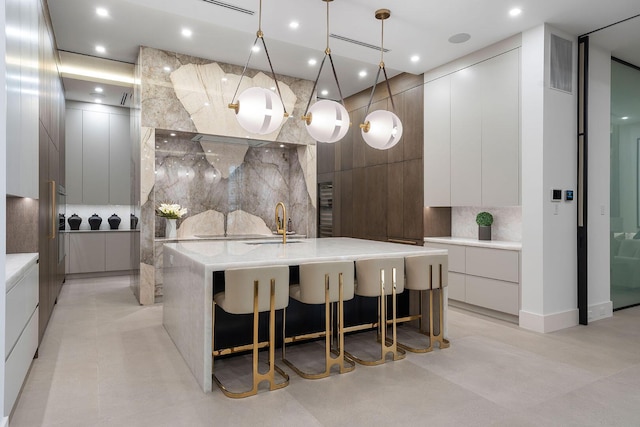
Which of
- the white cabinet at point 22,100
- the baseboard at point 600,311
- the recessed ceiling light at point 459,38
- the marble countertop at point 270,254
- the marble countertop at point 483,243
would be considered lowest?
the baseboard at point 600,311

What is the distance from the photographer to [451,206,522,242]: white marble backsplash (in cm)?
500

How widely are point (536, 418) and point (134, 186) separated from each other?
17.8ft

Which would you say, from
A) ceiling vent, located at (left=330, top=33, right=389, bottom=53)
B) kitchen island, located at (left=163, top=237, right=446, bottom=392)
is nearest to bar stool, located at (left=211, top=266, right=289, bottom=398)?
kitchen island, located at (left=163, top=237, right=446, bottom=392)

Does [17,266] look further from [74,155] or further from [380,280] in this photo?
[74,155]

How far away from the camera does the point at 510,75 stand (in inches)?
180

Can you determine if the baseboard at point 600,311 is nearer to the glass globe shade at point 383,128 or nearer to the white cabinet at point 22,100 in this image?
the glass globe shade at point 383,128

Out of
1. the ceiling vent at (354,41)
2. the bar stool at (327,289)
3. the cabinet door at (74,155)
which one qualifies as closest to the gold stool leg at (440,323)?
the bar stool at (327,289)

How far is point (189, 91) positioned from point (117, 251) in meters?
3.63

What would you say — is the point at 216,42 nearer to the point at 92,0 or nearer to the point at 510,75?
the point at 92,0

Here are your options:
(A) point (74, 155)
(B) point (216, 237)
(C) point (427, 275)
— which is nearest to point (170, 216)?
(B) point (216, 237)

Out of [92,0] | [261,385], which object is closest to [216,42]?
[92,0]

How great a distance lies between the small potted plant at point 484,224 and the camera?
5.00 meters

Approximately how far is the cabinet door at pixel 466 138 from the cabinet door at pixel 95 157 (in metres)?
6.25

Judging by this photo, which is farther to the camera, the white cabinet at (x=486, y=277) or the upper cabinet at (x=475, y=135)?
the upper cabinet at (x=475, y=135)
